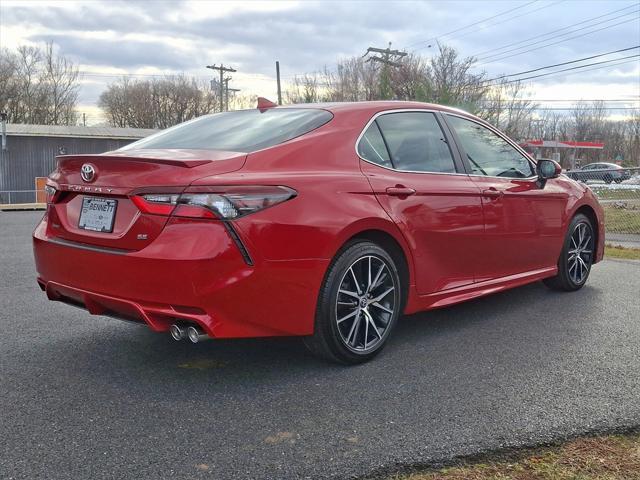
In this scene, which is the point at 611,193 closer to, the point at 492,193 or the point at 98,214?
the point at 492,193

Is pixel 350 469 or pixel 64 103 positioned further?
pixel 64 103

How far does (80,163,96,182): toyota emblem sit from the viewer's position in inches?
131

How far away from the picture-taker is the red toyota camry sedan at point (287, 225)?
9.96 ft

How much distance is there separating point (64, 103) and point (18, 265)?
178 feet

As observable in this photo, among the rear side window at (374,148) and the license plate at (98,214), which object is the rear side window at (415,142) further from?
the license plate at (98,214)

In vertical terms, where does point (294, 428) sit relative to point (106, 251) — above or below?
below

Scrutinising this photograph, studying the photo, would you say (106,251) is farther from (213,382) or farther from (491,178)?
(491,178)

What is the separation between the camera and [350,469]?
246 cm

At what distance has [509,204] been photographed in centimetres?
475

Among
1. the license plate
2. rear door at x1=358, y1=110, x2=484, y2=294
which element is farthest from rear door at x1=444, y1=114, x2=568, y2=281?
the license plate

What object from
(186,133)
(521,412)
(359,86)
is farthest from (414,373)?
(359,86)

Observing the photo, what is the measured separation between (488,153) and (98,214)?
304cm

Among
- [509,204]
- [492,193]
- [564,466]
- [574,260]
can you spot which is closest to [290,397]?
[564,466]

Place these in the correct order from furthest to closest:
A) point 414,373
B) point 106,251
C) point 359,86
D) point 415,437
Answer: point 359,86 < point 414,373 < point 106,251 < point 415,437
